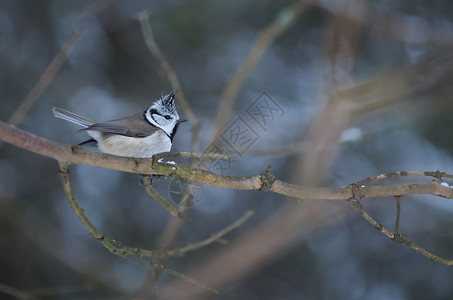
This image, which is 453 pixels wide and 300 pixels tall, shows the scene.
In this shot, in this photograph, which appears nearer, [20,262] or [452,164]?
[20,262]

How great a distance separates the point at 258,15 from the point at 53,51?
5.90ft

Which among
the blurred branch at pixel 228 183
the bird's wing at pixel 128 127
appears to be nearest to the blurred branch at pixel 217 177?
the blurred branch at pixel 228 183

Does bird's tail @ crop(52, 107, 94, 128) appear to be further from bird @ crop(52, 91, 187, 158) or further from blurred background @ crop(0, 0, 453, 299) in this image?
Answer: blurred background @ crop(0, 0, 453, 299)

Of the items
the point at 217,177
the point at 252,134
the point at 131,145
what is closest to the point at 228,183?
the point at 217,177

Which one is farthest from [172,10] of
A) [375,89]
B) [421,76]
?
[421,76]

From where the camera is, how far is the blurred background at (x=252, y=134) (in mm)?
3865

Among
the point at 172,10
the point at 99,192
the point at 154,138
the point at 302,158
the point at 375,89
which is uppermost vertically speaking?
the point at 172,10

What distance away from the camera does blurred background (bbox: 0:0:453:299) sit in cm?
387

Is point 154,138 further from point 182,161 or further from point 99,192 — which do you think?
point 99,192

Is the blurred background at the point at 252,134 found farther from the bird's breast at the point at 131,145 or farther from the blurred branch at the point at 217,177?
the blurred branch at the point at 217,177

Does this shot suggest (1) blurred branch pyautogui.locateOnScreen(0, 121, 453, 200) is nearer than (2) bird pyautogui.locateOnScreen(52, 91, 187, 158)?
Yes

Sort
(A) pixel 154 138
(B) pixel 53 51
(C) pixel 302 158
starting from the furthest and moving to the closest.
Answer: (B) pixel 53 51, (C) pixel 302 158, (A) pixel 154 138

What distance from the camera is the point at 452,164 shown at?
4254mm

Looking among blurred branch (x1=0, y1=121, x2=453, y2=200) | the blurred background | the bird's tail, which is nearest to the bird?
the bird's tail
